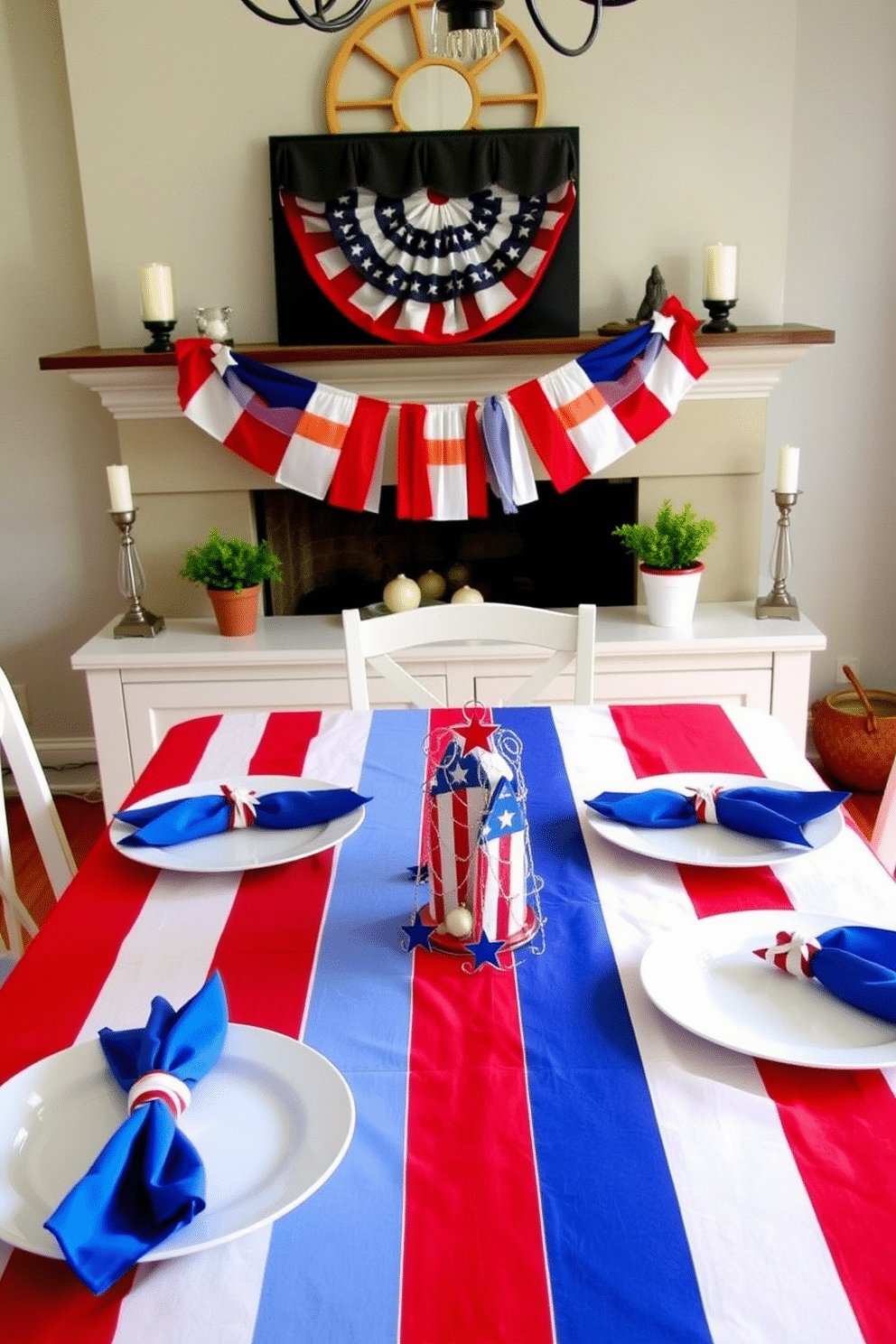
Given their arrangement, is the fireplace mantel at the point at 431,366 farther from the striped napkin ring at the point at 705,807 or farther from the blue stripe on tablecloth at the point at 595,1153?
the blue stripe on tablecloth at the point at 595,1153

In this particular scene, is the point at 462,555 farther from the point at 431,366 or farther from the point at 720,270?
the point at 720,270

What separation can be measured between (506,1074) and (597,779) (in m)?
0.64

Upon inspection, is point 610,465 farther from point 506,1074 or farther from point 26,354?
point 506,1074

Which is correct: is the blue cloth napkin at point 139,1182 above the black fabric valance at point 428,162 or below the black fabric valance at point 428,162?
below

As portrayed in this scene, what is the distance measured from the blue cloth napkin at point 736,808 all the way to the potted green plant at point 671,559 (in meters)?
1.47

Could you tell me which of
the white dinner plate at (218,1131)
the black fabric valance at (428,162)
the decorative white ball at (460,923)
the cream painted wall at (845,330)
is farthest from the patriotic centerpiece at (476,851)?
the cream painted wall at (845,330)

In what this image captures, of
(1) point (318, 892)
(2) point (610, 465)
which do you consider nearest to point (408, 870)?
(1) point (318, 892)

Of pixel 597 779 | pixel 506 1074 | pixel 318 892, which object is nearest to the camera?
pixel 506 1074

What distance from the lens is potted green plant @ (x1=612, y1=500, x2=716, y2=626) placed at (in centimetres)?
291

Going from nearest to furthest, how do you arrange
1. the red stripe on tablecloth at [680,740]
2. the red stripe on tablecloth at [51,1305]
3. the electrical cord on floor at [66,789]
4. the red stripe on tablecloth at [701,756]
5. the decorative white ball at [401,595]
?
the red stripe on tablecloth at [51,1305]
the red stripe on tablecloth at [701,756]
the red stripe on tablecloth at [680,740]
the decorative white ball at [401,595]
the electrical cord on floor at [66,789]

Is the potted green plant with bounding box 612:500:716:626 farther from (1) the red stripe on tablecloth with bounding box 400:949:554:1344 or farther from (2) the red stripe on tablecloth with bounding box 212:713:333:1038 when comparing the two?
(1) the red stripe on tablecloth with bounding box 400:949:554:1344

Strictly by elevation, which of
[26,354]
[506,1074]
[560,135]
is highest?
[560,135]

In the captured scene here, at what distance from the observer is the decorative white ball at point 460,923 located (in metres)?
1.22

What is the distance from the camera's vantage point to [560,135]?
2848 millimetres
